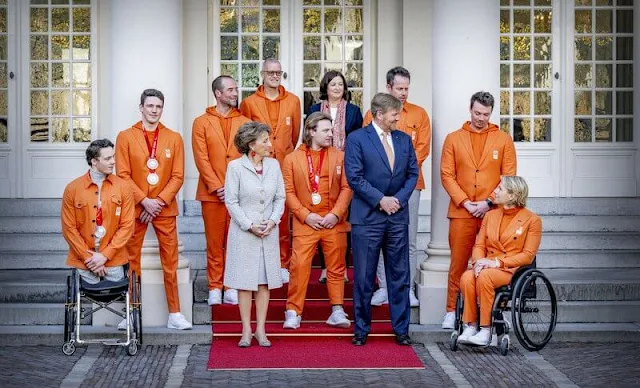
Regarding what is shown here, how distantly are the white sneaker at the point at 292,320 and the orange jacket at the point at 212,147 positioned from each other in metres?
1.23

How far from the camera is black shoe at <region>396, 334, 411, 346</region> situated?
40.4 ft

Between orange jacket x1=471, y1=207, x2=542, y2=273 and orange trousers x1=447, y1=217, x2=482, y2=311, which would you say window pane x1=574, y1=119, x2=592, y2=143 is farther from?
orange jacket x1=471, y1=207, x2=542, y2=273

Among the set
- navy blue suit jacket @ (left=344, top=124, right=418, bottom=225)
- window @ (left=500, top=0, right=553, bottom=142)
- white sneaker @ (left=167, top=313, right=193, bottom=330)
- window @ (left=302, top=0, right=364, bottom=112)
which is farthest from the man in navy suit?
window @ (left=500, top=0, right=553, bottom=142)

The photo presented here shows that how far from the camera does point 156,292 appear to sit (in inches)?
507

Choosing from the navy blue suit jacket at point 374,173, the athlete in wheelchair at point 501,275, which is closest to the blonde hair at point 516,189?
the athlete in wheelchair at point 501,275

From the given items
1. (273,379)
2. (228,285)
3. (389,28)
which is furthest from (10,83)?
(273,379)

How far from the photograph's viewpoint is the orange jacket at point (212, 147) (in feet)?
42.4

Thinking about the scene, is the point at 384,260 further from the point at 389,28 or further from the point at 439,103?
the point at 389,28

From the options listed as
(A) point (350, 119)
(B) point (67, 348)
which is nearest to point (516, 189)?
(A) point (350, 119)

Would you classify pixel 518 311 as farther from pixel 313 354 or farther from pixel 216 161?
pixel 216 161

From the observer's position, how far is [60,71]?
1617cm

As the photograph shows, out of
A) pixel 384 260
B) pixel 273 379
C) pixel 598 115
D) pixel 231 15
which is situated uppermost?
pixel 231 15

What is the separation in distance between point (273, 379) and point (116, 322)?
246 cm

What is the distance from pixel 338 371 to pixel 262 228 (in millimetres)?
1442
